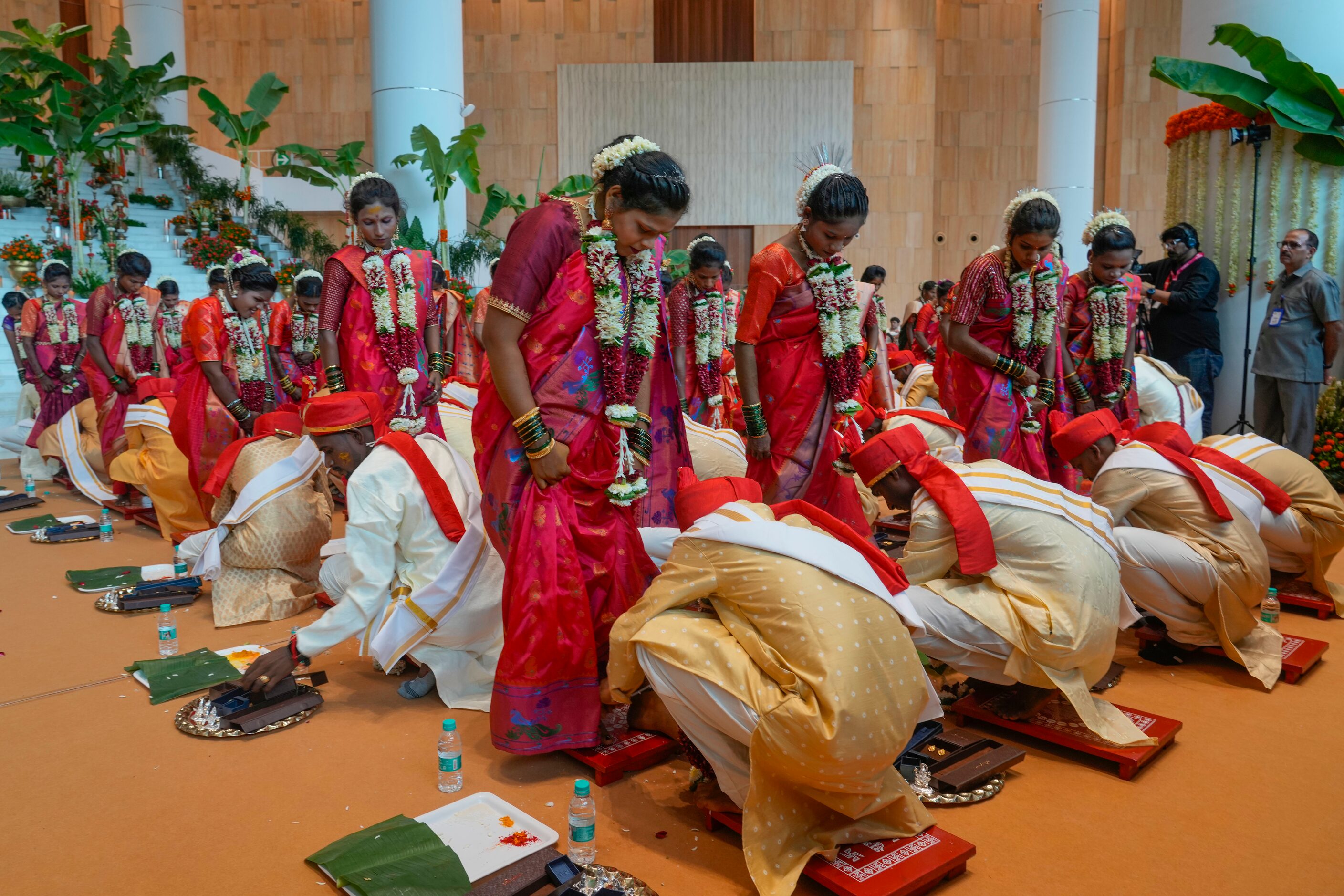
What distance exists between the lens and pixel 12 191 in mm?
14078

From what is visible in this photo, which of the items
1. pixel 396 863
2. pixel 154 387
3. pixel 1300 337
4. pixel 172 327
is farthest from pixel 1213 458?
pixel 172 327

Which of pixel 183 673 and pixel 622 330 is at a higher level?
pixel 622 330

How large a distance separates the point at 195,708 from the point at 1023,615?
2.70 m

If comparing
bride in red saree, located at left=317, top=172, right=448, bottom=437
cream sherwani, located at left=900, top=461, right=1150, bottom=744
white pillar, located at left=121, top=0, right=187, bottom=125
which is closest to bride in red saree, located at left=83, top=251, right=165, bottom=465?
bride in red saree, located at left=317, top=172, right=448, bottom=437

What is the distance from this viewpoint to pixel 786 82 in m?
16.0

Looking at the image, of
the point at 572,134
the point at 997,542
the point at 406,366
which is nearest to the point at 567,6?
the point at 572,134

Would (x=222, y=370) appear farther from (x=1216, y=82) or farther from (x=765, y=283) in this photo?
(x=1216, y=82)

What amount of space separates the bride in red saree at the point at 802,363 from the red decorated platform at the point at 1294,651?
4.02ft

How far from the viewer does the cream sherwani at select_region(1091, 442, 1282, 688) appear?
3.43 m

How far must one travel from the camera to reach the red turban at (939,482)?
9.58 feet

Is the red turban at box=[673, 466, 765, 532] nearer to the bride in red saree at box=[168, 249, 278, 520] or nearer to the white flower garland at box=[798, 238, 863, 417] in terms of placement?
the white flower garland at box=[798, 238, 863, 417]

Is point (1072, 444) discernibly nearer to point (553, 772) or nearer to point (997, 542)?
point (997, 542)

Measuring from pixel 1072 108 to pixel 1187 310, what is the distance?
710cm

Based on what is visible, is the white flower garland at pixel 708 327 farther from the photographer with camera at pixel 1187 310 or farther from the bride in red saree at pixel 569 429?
the photographer with camera at pixel 1187 310
